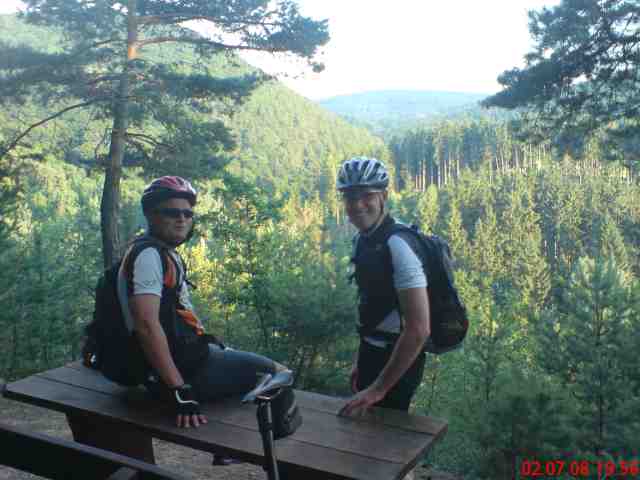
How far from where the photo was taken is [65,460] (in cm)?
177

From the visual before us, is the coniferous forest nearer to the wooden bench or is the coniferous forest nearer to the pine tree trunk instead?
the pine tree trunk

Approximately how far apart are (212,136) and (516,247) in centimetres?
7155

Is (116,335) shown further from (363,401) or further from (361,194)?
(361,194)

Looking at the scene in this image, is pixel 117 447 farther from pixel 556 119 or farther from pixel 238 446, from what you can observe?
pixel 556 119

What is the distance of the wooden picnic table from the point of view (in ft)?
7.14

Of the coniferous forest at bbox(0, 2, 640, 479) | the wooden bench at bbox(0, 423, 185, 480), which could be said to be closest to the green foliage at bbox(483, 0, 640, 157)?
the coniferous forest at bbox(0, 2, 640, 479)

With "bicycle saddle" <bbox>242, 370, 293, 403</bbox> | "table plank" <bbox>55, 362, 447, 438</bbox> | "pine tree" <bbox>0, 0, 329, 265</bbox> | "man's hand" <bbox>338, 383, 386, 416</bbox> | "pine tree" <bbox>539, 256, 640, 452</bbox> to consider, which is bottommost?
"pine tree" <bbox>539, 256, 640, 452</bbox>

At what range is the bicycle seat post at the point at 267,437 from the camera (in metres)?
1.50

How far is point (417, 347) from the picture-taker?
98.0 inches

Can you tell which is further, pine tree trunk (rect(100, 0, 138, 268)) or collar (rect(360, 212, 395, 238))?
pine tree trunk (rect(100, 0, 138, 268))

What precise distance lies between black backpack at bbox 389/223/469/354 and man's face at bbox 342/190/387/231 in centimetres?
15

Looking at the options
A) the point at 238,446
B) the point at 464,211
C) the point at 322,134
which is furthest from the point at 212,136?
the point at 322,134

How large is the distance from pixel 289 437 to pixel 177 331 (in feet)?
2.36
